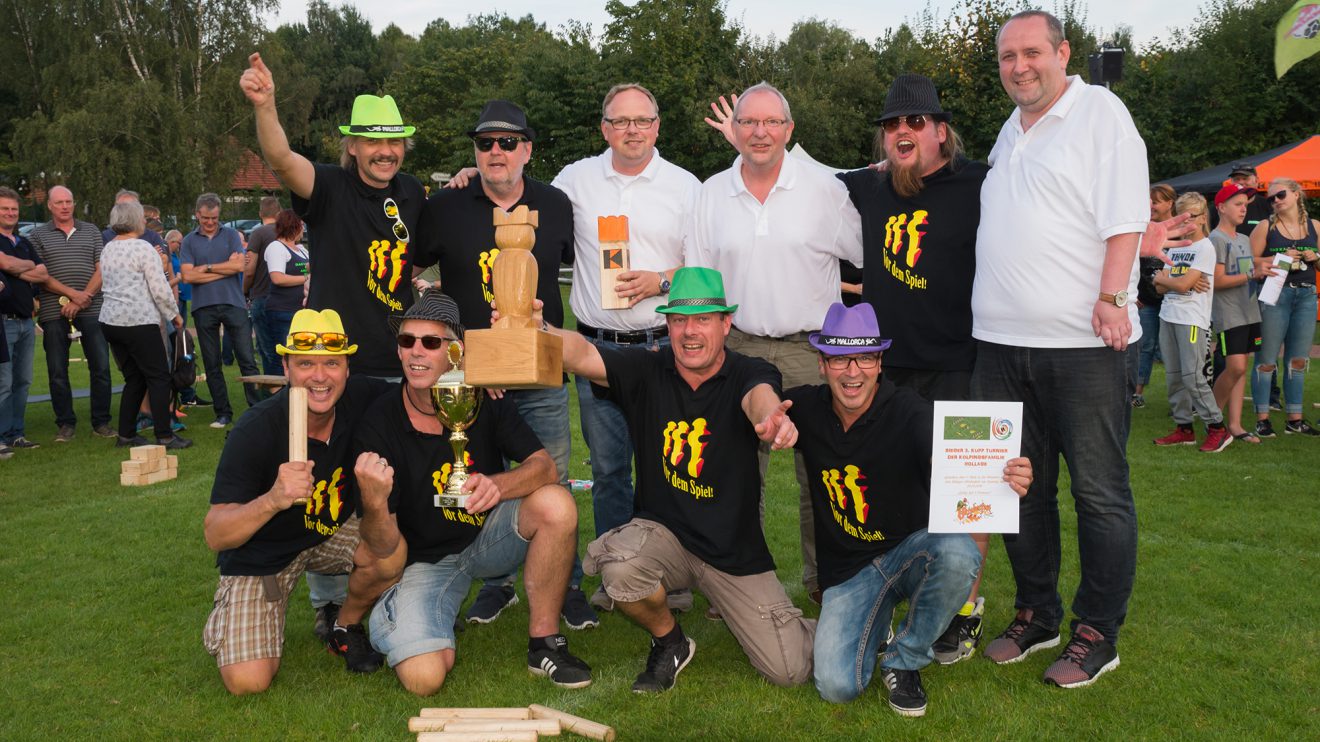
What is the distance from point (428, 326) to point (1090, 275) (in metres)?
2.89

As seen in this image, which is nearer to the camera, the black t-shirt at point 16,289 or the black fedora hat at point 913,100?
the black fedora hat at point 913,100

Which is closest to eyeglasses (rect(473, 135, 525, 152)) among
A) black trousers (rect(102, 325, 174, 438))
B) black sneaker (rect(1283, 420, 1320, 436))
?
black trousers (rect(102, 325, 174, 438))

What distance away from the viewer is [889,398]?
14.5ft

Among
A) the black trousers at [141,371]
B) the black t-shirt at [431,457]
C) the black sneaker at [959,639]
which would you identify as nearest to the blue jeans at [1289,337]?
the black sneaker at [959,639]

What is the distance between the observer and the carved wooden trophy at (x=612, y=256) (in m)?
5.05

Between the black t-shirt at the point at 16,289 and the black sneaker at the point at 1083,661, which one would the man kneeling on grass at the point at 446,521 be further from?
the black t-shirt at the point at 16,289

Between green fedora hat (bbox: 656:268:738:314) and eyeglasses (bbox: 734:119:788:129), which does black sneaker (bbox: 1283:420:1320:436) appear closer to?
eyeglasses (bbox: 734:119:788:129)

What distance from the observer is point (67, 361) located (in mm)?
10672

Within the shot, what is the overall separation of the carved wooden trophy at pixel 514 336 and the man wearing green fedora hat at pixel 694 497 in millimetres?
681

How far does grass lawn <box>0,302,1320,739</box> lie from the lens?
4.10 m

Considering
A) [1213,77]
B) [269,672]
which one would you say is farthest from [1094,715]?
[1213,77]

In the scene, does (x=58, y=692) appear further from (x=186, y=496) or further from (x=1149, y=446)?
(x=1149, y=446)

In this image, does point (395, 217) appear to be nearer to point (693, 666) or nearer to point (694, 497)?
point (694, 497)

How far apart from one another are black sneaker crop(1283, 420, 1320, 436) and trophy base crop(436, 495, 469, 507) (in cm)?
905
